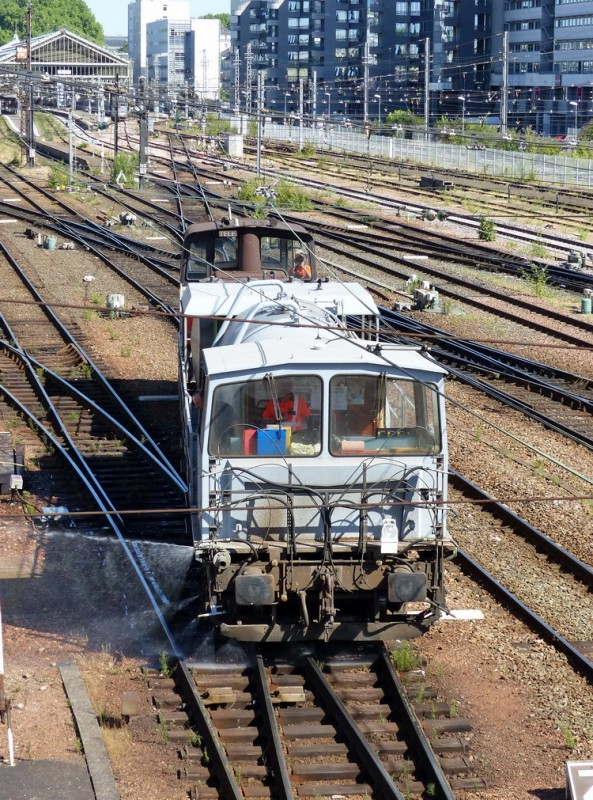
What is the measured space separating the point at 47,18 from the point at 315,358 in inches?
7445

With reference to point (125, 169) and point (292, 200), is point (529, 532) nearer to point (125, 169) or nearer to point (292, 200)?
point (292, 200)

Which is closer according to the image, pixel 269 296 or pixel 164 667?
pixel 164 667

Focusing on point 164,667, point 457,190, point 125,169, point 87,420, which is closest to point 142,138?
point 125,169


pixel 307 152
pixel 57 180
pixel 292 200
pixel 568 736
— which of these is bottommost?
pixel 568 736

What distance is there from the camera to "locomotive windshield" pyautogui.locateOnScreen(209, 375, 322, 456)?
8.78 m

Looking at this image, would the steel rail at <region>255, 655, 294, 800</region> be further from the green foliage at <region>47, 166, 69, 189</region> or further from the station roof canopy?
the station roof canopy

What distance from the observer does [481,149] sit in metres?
59.0

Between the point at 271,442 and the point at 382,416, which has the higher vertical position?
the point at 382,416

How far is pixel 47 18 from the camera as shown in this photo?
18350 cm

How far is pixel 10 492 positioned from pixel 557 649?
6663 mm

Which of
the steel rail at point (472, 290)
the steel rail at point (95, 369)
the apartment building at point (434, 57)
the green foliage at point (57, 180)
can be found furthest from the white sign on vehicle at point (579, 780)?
the apartment building at point (434, 57)

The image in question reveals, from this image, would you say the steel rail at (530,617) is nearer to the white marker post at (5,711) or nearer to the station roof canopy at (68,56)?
the white marker post at (5,711)

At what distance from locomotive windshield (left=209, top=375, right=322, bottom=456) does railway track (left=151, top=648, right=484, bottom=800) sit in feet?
5.55

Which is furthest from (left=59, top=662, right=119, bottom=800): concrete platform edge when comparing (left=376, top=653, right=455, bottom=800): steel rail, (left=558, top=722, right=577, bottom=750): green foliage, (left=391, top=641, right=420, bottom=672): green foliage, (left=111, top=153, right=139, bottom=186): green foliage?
(left=111, top=153, right=139, bottom=186): green foliage
